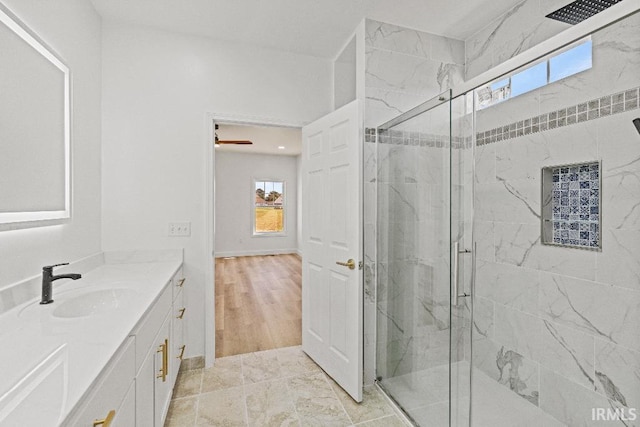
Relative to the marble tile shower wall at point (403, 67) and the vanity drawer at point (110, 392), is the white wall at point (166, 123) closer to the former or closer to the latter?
the marble tile shower wall at point (403, 67)

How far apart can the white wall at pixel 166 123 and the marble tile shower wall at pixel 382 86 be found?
927 millimetres

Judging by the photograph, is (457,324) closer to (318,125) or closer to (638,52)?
(638,52)

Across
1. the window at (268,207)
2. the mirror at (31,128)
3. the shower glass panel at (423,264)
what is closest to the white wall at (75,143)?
the mirror at (31,128)

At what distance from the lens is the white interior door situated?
2184 millimetres

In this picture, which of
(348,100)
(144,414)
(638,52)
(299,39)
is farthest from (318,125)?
(144,414)

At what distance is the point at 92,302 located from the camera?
65.0 inches

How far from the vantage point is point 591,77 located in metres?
1.74

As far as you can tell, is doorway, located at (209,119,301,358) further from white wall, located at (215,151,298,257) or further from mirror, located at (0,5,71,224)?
mirror, located at (0,5,71,224)

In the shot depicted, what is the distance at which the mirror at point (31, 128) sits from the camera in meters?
1.37

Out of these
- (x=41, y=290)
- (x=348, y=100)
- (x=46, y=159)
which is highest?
(x=348, y=100)

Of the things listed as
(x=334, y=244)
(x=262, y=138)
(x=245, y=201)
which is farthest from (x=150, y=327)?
(x=245, y=201)

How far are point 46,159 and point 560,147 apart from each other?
2846 millimetres

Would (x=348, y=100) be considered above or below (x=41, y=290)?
above

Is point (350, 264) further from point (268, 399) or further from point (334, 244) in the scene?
point (268, 399)
